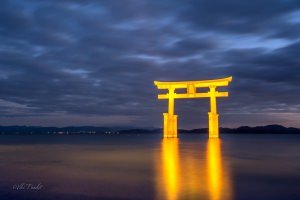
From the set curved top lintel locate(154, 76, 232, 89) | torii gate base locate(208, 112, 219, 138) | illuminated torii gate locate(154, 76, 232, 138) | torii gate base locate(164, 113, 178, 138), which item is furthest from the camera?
torii gate base locate(164, 113, 178, 138)

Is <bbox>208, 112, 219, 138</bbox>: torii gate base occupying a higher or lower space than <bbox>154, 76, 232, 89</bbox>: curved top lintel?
lower

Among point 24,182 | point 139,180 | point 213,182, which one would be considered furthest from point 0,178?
point 213,182

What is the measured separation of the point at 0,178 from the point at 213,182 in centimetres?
808

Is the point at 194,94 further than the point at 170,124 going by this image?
No

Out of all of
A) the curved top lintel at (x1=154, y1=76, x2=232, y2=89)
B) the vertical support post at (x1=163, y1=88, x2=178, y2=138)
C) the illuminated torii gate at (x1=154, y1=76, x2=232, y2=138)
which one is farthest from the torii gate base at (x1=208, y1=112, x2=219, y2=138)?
the vertical support post at (x1=163, y1=88, x2=178, y2=138)

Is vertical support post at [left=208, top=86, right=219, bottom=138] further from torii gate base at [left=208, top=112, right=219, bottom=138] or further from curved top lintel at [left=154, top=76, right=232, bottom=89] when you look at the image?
curved top lintel at [left=154, top=76, right=232, bottom=89]

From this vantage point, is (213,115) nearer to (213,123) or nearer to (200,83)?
(213,123)

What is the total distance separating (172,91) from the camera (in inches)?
1761

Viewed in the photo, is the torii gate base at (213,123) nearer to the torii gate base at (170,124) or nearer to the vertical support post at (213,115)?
the vertical support post at (213,115)

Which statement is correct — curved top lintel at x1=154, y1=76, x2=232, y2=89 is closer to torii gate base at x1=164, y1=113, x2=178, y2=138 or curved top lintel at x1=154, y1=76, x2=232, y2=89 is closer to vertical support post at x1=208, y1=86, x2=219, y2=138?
vertical support post at x1=208, y1=86, x2=219, y2=138

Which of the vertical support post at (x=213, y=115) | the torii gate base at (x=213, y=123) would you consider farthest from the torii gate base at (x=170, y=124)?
the vertical support post at (x=213, y=115)

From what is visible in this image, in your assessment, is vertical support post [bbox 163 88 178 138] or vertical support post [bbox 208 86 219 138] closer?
vertical support post [bbox 208 86 219 138]

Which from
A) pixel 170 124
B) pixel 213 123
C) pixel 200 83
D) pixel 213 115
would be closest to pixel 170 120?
pixel 170 124

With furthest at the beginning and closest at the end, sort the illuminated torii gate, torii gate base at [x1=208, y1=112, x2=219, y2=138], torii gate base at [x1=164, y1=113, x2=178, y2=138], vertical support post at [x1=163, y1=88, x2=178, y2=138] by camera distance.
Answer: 1. torii gate base at [x1=164, y1=113, x2=178, y2=138]
2. vertical support post at [x1=163, y1=88, x2=178, y2=138]
3. torii gate base at [x1=208, y1=112, x2=219, y2=138]
4. the illuminated torii gate
